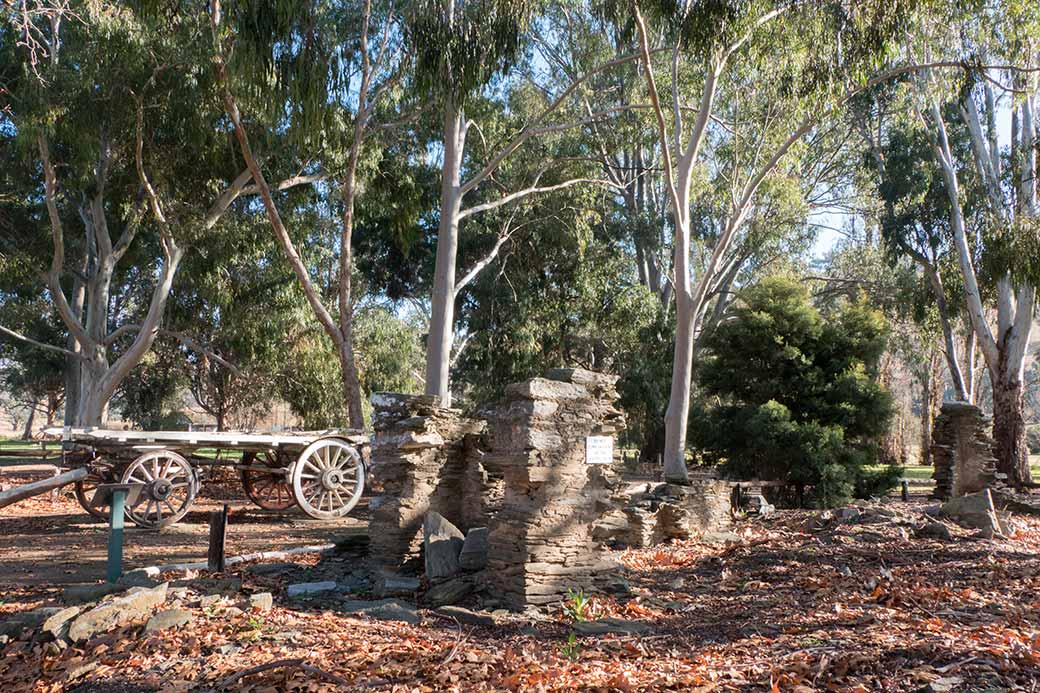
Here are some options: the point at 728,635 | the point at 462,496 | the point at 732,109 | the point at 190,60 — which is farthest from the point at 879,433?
the point at 190,60

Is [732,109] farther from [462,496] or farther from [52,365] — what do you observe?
[52,365]

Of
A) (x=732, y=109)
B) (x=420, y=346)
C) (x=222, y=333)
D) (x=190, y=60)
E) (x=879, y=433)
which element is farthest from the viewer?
(x=420, y=346)

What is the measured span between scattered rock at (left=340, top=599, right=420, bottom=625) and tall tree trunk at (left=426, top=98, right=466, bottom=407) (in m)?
7.28

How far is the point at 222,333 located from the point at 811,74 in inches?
593

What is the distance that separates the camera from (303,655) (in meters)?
5.59

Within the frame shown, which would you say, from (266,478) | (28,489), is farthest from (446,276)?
(28,489)

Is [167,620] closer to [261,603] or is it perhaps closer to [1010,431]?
[261,603]

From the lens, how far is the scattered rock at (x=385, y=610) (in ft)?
23.0

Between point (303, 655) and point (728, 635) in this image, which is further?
point (728, 635)

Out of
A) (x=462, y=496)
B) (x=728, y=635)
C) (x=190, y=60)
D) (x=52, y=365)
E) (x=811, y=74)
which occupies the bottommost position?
(x=728, y=635)

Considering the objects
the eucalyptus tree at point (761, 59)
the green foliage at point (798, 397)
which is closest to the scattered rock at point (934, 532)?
the eucalyptus tree at point (761, 59)

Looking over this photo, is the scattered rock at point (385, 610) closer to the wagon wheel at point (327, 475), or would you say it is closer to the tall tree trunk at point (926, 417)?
the wagon wheel at point (327, 475)

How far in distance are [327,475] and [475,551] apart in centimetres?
436

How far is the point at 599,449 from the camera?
26.1 ft
